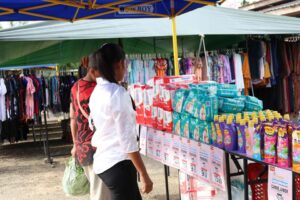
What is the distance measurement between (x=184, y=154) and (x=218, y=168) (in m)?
0.48

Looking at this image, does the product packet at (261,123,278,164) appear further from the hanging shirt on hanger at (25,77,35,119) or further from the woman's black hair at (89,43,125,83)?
the hanging shirt on hanger at (25,77,35,119)

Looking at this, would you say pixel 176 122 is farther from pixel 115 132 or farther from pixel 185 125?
pixel 115 132

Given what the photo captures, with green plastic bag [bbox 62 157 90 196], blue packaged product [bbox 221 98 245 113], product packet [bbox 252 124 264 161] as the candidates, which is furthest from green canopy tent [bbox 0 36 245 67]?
product packet [bbox 252 124 264 161]

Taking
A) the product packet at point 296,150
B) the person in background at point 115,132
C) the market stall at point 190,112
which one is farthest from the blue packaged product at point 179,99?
the product packet at point 296,150

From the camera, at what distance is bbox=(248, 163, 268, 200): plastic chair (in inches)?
110

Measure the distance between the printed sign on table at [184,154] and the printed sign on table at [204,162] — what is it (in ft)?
0.63

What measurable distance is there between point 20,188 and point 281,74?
5.22 m

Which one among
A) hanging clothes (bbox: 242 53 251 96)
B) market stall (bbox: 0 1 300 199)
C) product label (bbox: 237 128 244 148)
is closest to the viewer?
product label (bbox: 237 128 244 148)

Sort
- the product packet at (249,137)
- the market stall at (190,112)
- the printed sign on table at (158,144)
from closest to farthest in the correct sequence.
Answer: the product packet at (249,137) → the market stall at (190,112) → the printed sign on table at (158,144)

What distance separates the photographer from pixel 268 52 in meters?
7.43

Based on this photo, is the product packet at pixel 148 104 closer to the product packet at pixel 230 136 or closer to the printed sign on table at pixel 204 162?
the printed sign on table at pixel 204 162

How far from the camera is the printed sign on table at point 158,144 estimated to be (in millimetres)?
3533

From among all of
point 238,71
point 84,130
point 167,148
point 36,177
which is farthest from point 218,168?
point 238,71

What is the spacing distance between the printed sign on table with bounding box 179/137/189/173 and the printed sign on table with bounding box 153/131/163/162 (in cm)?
36
